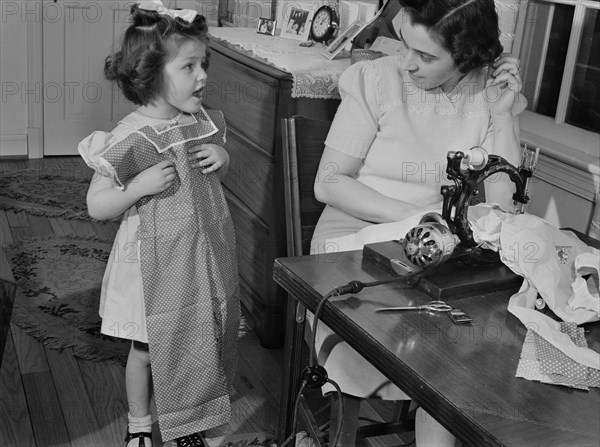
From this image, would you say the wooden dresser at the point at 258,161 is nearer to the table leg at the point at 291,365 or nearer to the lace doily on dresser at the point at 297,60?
the lace doily on dresser at the point at 297,60

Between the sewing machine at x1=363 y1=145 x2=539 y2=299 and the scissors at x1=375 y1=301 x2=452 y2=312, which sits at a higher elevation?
the sewing machine at x1=363 y1=145 x2=539 y2=299

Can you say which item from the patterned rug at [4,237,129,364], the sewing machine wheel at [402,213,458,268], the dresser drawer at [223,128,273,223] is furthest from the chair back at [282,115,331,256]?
the patterned rug at [4,237,129,364]

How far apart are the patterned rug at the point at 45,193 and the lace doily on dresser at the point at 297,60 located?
4.56 feet

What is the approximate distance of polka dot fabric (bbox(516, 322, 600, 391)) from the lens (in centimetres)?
118

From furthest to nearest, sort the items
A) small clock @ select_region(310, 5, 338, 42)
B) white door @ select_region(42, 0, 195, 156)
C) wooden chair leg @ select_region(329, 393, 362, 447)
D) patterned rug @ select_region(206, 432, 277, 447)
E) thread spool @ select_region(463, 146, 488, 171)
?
1. white door @ select_region(42, 0, 195, 156)
2. small clock @ select_region(310, 5, 338, 42)
3. patterned rug @ select_region(206, 432, 277, 447)
4. wooden chair leg @ select_region(329, 393, 362, 447)
5. thread spool @ select_region(463, 146, 488, 171)

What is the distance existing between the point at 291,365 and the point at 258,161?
136 centimetres

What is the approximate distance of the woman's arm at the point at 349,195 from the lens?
6.35 feet

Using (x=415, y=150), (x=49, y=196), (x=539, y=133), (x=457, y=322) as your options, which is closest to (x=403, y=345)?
(x=457, y=322)

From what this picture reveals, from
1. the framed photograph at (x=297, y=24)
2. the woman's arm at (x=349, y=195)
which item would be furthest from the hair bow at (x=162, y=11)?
the framed photograph at (x=297, y=24)

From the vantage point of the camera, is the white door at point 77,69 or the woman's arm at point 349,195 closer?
the woman's arm at point 349,195

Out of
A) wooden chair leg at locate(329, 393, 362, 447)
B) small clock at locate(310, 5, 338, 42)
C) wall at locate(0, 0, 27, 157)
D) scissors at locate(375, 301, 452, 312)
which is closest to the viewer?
scissors at locate(375, 301, 452, 312)

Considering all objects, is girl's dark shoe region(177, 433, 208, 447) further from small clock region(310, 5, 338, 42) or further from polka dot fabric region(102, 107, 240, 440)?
small clock region(310, 5, 338, 42)

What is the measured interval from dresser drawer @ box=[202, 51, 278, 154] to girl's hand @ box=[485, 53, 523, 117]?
0.85 metres

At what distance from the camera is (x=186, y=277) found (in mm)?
2066
